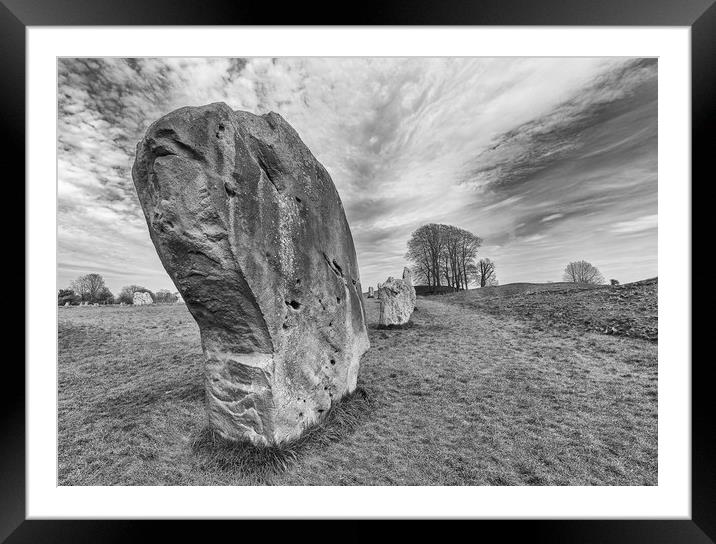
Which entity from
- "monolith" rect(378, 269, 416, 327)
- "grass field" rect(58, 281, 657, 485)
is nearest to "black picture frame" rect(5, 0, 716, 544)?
"grass field" rect(58, 281, 657, 485)

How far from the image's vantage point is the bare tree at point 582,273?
22.6 ft

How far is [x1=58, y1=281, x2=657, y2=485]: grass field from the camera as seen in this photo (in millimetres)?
2682

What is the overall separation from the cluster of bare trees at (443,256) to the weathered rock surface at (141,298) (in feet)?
42.4

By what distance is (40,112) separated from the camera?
3.05 metres

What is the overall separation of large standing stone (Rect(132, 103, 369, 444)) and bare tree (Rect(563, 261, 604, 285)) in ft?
23.7

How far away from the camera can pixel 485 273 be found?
1428cm

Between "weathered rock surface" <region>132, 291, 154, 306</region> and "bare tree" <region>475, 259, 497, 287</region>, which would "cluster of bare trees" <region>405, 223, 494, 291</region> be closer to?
"bare tree" <region>475, 259, 497, 287</region>

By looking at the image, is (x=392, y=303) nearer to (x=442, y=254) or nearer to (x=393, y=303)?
(x=393, y=303)

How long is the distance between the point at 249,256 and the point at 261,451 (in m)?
1.85
